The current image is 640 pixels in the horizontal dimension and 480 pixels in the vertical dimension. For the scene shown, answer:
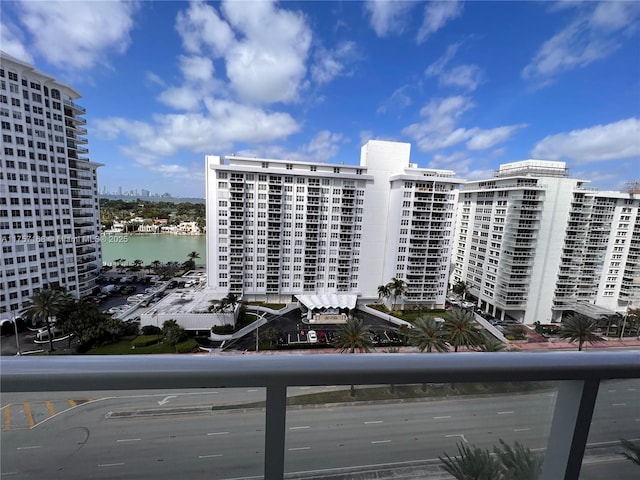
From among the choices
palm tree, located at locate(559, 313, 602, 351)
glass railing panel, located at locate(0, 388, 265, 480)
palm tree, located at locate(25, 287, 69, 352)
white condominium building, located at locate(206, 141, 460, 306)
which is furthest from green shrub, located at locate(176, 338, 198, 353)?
palm tree, located at locate(559, 313, 602, 351)

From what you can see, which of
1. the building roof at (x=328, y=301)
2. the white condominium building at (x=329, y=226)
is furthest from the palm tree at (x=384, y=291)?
the building roof at (x=328, y=301)

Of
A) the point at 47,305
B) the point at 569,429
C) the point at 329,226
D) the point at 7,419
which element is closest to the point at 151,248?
the point at 47,305

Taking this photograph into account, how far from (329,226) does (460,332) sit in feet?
28.1

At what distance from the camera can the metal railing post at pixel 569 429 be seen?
0.56m

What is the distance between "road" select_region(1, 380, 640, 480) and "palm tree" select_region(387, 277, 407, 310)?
14884mm

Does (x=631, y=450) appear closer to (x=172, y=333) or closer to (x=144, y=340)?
(x=172, y=333)

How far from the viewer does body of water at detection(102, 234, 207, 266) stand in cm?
2331

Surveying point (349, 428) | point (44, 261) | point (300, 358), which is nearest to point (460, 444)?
point (349, 428)

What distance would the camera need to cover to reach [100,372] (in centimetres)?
40

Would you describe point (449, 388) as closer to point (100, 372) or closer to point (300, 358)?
point (300, 358)

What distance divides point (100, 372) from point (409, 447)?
590mm


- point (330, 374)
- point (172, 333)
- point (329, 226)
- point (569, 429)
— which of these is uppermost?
point (330, 374)

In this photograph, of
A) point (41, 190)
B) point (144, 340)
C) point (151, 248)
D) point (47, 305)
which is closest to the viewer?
point (47, 305)

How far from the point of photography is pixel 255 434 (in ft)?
1.72
